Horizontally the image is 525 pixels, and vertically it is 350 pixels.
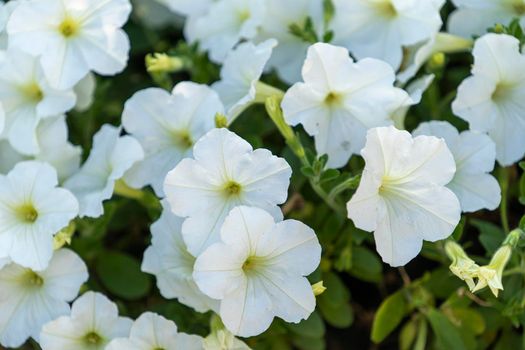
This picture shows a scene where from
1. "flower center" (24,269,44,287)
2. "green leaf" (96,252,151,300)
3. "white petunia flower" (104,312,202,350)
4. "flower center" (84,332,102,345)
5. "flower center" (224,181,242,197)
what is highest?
"flower center" (224,181,242,197)

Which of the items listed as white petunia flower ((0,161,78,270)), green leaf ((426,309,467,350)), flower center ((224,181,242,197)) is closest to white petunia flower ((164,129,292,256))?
flower center ((224,181,242,197))

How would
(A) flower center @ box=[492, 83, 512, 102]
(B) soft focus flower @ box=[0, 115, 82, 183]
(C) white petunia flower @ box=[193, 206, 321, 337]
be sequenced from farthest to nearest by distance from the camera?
(B) soft focus flower @ box=[0, 115, 82, 183], (A) flower center @ box=[492, 83, 512, 102], (C) white petunia flower @ box=[193, 206, 321, 337]

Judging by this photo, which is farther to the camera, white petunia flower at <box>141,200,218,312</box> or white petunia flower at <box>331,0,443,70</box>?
white petunia flower at <box>331,0,443,70</box>

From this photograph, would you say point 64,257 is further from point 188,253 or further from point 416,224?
point 416,224

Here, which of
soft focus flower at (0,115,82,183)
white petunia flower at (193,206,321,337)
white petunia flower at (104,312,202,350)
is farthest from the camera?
soft focus flower at (0,115,82,183)

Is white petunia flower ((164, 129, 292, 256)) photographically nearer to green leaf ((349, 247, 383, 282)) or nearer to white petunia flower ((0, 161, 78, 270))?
white petunia flower ((0, 161, 78, 270))

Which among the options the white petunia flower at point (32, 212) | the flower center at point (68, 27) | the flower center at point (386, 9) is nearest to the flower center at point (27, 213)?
the white petunia flower at point (32, 212)

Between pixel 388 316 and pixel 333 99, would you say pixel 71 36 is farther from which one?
pixel 388 316

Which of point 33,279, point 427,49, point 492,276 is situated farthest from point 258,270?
point 427,49
